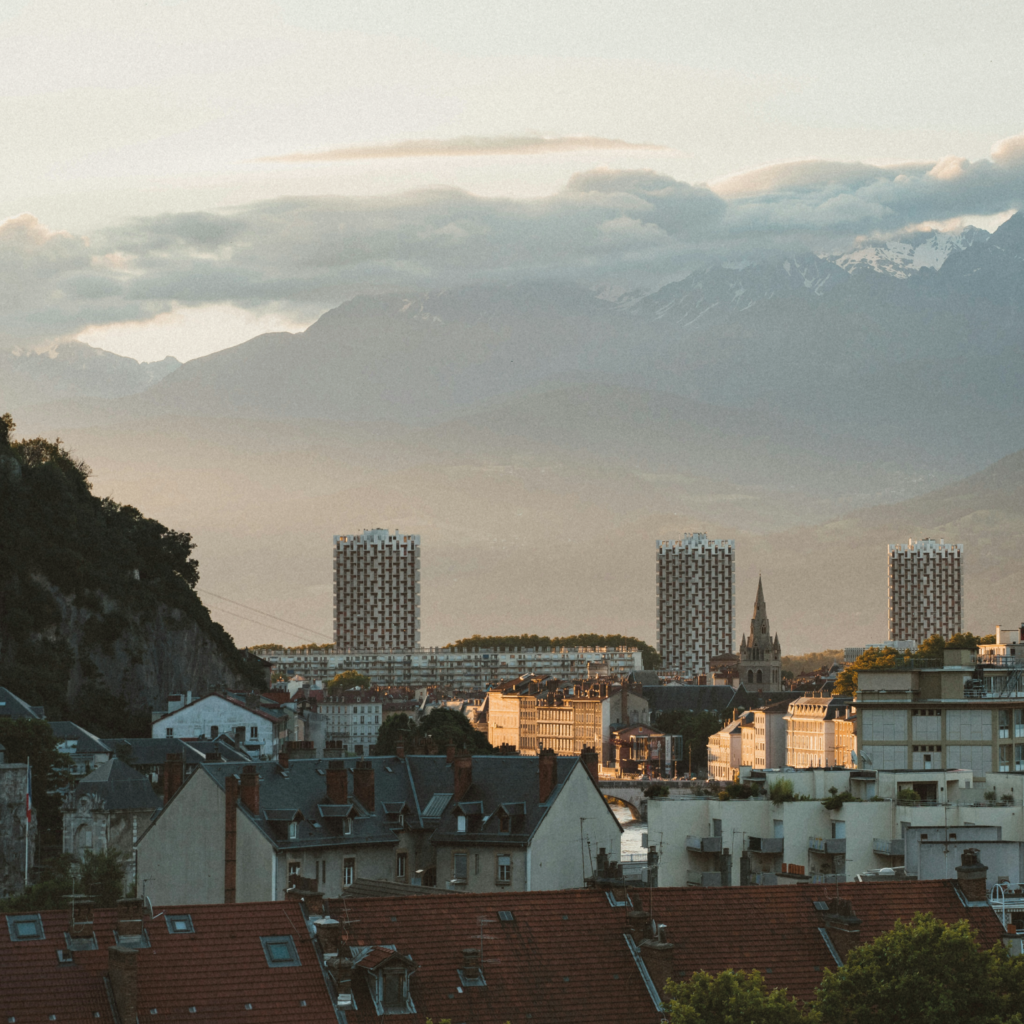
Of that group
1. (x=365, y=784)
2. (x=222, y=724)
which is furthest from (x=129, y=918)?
(x=222, y=724)

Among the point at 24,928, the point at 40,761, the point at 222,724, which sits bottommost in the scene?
the point at 24,928

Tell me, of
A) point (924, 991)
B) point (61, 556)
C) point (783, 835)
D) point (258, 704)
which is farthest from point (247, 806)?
point (258, 704)

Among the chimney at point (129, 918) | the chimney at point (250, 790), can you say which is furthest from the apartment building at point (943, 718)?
the chimney at point (129, 918)

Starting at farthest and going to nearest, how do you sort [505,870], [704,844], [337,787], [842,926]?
[337,787] < [505,870] < [704,844] < [842,926]

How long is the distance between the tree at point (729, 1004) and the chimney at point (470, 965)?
259 inches

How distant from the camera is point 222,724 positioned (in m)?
137

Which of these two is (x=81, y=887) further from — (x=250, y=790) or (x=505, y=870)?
(x=505, y=870)

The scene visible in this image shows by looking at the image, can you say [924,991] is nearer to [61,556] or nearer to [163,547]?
[61,556]

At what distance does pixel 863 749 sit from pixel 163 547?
113 meters

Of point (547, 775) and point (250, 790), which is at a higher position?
point (547, 775)

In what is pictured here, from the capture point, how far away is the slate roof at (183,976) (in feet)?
117

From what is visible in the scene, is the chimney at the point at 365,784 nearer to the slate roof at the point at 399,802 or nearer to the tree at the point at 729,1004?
the slate roof at the point at 399,802

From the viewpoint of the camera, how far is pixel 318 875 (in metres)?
66.2

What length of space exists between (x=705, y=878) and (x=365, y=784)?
22.9m
